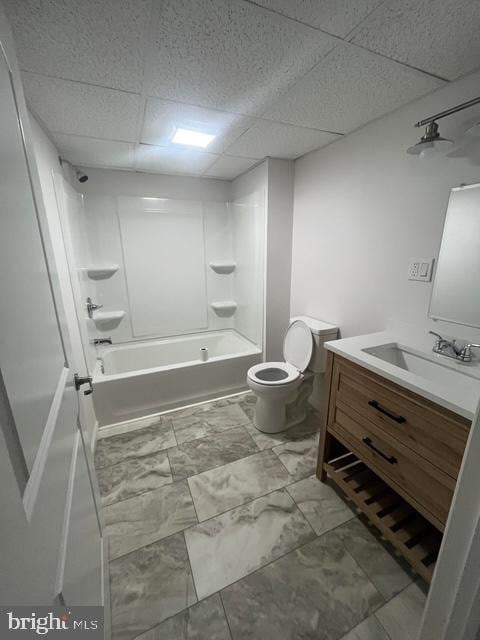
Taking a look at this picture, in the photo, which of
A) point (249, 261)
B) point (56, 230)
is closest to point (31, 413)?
point (56, 230)

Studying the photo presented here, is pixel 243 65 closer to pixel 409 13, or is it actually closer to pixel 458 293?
pixel 409 13

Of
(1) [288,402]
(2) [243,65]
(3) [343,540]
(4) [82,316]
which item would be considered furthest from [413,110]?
(4) [82,316]

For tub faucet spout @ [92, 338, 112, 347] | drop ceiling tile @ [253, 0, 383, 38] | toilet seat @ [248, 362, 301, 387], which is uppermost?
drop ceiling tile @ [253, 0, 383, 38]

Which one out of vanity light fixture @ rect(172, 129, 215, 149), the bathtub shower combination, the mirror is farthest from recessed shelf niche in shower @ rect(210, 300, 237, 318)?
the mirror

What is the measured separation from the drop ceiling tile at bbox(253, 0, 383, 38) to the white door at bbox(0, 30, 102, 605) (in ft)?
2.73

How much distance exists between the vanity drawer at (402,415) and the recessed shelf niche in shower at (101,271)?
2.36 m

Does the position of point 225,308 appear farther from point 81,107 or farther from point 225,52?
point 225,52

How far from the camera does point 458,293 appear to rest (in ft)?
4.43

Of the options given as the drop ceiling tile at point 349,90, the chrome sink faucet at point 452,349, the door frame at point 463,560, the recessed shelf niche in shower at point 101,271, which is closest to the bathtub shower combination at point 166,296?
the recessed shelf niche in shower at point 101,271

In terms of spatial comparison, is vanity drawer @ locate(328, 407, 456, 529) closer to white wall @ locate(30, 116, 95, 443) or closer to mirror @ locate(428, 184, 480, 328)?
mirror @ locate(428, 184, 480, 328)

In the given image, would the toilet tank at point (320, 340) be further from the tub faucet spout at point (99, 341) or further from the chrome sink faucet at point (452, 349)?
the tub faucet spout at point (99, 341)

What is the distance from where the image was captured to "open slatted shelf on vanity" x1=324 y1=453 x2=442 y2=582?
117cm

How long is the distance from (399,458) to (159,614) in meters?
1.21

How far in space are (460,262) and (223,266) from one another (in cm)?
229
